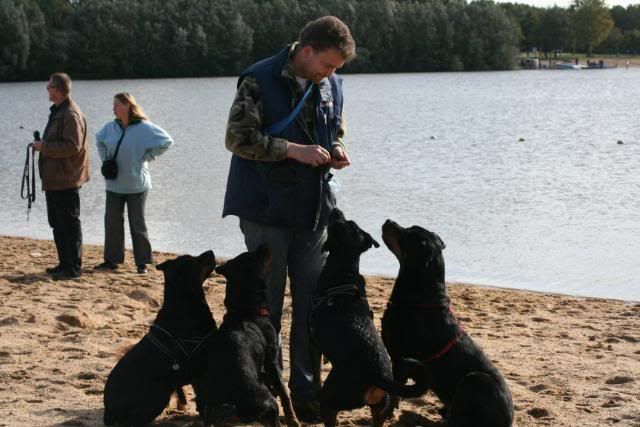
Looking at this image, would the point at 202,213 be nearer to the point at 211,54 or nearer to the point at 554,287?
the point at 554,287

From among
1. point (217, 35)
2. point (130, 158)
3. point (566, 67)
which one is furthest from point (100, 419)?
point (566, 67)

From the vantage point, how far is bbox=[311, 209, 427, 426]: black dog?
185 inches

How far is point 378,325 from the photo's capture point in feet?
24.4

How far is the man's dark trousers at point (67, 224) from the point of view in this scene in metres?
9.41

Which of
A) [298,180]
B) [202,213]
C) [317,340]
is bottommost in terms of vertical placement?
[202,213]

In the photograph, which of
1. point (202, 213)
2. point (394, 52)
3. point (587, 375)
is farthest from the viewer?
point (394, 52)

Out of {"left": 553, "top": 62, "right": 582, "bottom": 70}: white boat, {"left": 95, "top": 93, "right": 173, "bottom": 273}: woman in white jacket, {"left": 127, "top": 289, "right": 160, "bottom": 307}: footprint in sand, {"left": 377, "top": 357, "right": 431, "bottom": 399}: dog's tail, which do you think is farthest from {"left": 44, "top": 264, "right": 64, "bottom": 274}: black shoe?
{"left": 553, "top": 62, "right": 582, "bottom": 70}: white boat

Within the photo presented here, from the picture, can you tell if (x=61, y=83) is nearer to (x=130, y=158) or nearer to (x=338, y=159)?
(x=130, y=158)

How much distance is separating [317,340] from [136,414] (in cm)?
99

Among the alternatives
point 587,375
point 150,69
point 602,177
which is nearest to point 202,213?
point 602,177

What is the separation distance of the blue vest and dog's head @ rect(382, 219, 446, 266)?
0.38 meters

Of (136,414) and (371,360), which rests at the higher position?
(371,360)

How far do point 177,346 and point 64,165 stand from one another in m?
4.76

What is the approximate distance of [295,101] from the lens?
4.97 metres
